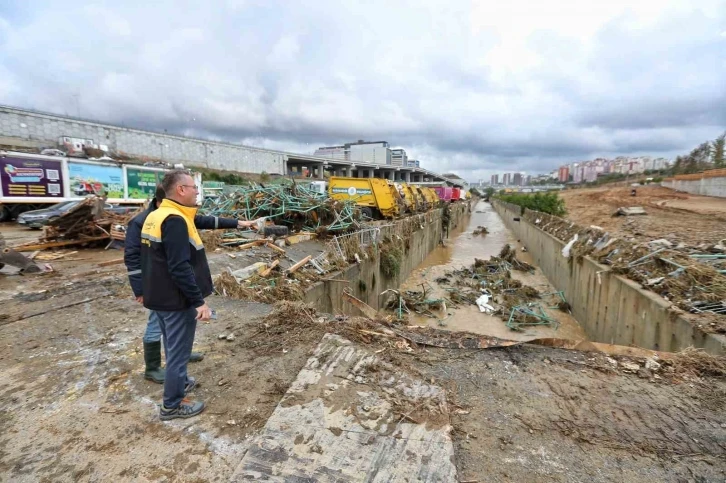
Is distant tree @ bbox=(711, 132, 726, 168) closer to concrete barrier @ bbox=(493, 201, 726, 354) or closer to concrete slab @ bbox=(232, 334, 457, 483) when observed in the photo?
concrete barrier @ bbox=(493, 201, 726, 354)

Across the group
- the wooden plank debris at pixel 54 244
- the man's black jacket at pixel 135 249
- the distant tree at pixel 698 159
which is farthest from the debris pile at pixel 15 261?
the distant tree at pixel 698 159

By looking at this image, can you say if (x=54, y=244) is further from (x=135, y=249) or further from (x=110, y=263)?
(x=135, y=249)

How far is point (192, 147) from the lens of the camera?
40.6m

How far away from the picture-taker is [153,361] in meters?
2.79

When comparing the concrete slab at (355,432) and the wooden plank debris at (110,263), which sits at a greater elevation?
the wooden plank debris at (110,263)

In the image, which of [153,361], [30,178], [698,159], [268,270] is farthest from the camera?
[698,159]

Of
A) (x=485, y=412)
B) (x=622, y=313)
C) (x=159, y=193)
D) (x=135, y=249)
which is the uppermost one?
(x=159, y=193)

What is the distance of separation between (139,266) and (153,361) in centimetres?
85

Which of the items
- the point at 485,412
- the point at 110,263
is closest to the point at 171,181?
the point at 485,412

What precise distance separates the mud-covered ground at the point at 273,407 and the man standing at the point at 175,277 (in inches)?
11.1

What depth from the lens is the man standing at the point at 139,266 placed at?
252cm

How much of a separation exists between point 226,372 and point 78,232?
338 inches

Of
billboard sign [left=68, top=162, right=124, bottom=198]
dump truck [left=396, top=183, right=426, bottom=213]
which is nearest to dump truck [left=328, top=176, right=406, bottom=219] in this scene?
dump truck [left=396, top=183, right=426, bottom=213]

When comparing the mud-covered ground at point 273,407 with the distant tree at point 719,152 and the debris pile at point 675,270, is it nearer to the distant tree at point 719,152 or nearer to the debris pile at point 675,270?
the debris pile at point 675,270
